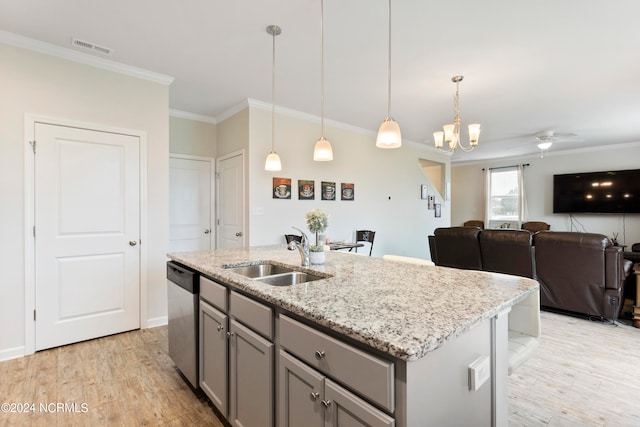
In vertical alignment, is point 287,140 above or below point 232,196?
above

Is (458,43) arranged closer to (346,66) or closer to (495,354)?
(346,66)

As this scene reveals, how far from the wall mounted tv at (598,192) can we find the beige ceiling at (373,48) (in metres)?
2.73

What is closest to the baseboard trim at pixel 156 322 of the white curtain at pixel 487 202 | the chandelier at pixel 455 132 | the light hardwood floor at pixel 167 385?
the light hardwood floor at pixel 167 385

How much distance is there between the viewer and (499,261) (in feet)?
12.9

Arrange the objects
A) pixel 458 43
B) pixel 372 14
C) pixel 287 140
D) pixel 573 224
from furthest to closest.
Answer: pixel 573 224, pixel 287 140, pixel 458 43, pixel 372 14

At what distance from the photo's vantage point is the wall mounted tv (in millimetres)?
6414

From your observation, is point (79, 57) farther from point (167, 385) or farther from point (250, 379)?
point (250, 379)

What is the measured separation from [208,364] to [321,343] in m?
1.20

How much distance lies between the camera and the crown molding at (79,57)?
2.65 metres

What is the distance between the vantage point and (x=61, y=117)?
9.43 ft

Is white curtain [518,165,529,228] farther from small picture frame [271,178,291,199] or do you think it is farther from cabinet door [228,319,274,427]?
cabinet door [228,319,274,427]

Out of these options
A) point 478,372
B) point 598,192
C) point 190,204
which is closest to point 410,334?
point 478,372

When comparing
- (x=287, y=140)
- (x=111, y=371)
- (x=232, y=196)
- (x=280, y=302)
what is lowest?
(x=111, y=371)

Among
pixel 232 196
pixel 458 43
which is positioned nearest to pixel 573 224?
pixel 458 43
